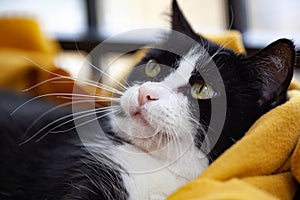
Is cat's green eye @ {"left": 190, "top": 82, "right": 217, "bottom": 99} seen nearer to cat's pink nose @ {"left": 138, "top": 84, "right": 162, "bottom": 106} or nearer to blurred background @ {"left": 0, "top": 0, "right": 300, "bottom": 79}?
cat's pink nose @ {"left": 138, "top": 84, "right": 162, "bottom": 106}

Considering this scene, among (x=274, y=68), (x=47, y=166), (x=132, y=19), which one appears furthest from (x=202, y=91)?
(x=132, y=19)

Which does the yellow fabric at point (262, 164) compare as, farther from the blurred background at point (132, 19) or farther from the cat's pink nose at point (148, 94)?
the blurred background at point (132, 19)

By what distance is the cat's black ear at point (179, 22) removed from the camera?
89cm

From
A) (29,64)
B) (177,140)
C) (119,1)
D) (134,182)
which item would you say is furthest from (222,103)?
(119,1)

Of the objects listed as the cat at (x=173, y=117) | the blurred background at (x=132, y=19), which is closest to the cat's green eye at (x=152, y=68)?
the cat at (x=173, y=117)

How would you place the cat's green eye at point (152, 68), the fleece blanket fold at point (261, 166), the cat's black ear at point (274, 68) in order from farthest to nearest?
the cat's green eye at point (152, 68) < the cat's black ear at point (274, 68) < the fleece blanket fold at point (261, 166)

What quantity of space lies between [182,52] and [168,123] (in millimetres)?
151

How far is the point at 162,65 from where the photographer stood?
838 millimetres

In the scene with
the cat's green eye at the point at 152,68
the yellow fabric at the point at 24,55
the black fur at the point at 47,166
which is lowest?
the yellow fabric at the point at 24,55

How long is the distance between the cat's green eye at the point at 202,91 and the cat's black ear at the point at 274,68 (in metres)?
0.08

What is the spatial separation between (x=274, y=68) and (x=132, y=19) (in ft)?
4.56

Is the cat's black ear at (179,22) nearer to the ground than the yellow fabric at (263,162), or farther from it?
farther from it

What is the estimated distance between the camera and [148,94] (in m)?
0.74

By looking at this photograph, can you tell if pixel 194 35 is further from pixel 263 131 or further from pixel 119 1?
pixel 119 1
